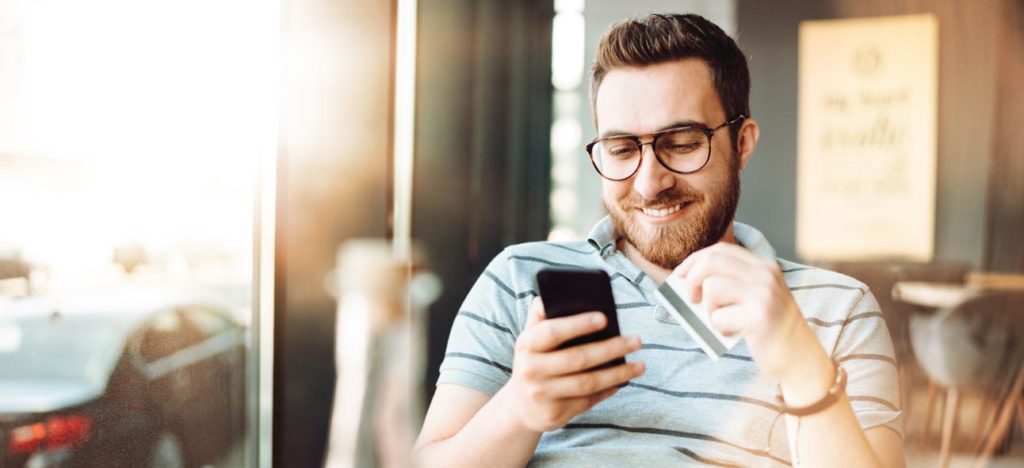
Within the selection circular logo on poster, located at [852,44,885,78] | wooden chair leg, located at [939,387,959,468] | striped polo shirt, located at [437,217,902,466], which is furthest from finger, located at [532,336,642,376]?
circular logo on poster, located at [852,44,885,78]

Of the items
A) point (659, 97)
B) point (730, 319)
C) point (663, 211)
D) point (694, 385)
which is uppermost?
point (659, 97)

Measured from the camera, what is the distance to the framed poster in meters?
2.16

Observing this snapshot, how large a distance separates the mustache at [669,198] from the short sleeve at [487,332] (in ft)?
0.61

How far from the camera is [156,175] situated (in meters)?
0.89

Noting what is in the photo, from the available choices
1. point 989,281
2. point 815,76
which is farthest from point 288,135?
point 989,281

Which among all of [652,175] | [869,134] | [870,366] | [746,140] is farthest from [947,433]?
[652,175]

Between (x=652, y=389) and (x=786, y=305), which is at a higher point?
(x=786, y=305)

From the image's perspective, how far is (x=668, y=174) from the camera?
36.4 inches

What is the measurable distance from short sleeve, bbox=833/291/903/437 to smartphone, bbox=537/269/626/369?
310 millimetres

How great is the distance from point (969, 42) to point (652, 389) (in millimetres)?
1357

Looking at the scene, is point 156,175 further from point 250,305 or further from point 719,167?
point 719,167

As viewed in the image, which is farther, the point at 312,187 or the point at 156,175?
the point at 312,187

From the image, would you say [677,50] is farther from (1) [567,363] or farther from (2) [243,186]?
(2) [243,186]

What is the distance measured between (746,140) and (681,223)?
0.46ft
